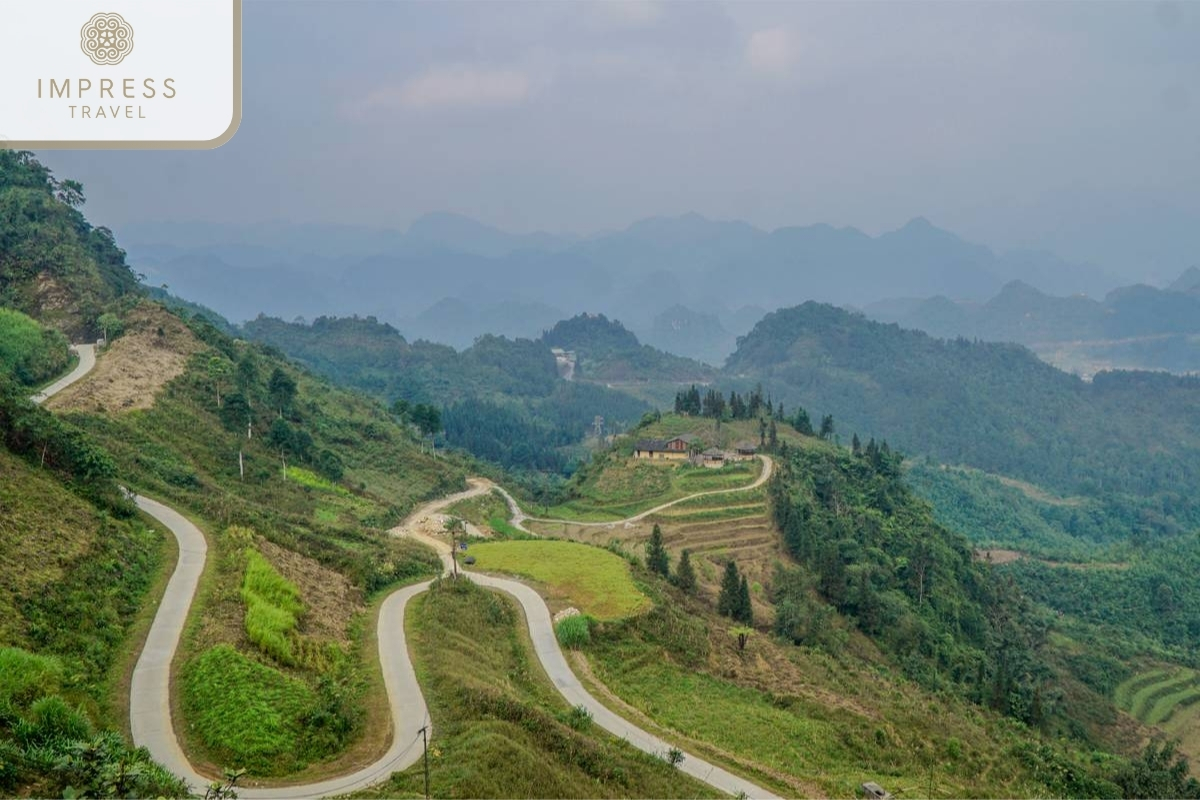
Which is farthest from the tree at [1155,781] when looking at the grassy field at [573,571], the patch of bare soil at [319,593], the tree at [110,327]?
the tree at [110,327]

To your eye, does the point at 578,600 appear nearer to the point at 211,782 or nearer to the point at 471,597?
the point at 471,597

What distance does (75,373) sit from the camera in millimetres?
46625

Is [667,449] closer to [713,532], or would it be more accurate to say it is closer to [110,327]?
[713,532]

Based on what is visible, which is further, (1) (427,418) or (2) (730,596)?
(1) (427,418)

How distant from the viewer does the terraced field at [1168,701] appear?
52.7 meters

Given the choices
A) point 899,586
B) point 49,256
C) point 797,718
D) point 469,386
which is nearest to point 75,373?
point 49,256

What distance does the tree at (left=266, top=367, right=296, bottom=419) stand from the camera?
58062mm

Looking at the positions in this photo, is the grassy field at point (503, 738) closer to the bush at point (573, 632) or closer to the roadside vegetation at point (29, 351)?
the bush at point (573, 632)

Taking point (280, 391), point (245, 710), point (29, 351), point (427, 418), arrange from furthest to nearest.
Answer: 1. point (427, 418)
2. point (280, 391)
3. point (29, 351)
4. point (245, 710)

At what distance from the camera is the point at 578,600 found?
3127 cm

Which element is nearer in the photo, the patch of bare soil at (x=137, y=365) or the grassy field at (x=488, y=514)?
the patch of bare soil at (x=137, y=365)

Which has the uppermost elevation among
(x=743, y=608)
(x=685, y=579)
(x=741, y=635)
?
(x=741, y=635)

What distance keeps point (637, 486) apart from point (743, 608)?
1262 inches

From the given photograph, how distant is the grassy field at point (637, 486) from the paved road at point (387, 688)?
112 ft
